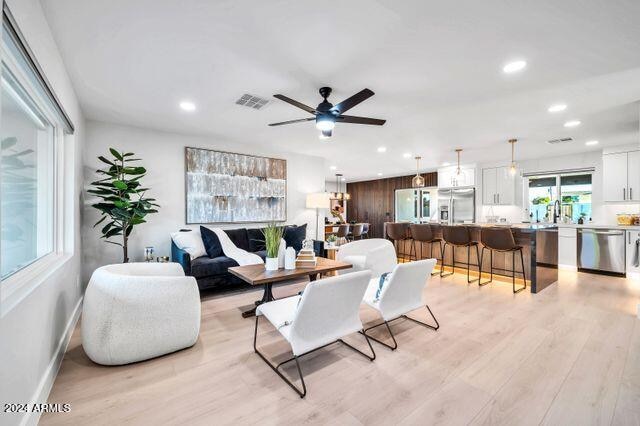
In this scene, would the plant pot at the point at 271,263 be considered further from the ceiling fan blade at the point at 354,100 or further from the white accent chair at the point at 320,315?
the ceiling fan blade at the point at 354,100

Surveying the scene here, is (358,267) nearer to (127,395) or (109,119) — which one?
(127,395)

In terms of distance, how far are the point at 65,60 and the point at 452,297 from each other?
4938 mm

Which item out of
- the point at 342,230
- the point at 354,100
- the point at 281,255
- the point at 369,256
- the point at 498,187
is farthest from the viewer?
the point at 342,230

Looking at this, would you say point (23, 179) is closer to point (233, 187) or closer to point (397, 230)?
point (233, 187)

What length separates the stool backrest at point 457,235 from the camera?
4.85 metres

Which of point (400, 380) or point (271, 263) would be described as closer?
point (400, 380)

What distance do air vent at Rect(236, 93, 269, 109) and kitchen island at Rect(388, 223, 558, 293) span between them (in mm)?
3982

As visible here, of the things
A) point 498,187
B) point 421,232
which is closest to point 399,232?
point 421,232

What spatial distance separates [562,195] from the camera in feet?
20.4

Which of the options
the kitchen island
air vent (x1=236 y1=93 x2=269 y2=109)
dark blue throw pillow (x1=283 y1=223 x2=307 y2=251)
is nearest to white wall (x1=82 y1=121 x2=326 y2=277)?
dark blue throw pillow (x1=283 y1=223 x2=307 y2=251)

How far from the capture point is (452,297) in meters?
Answer: 3.91

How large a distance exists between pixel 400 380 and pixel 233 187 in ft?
13.5

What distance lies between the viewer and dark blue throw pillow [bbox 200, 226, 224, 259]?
4242mm

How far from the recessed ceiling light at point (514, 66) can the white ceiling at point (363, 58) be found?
69mm
